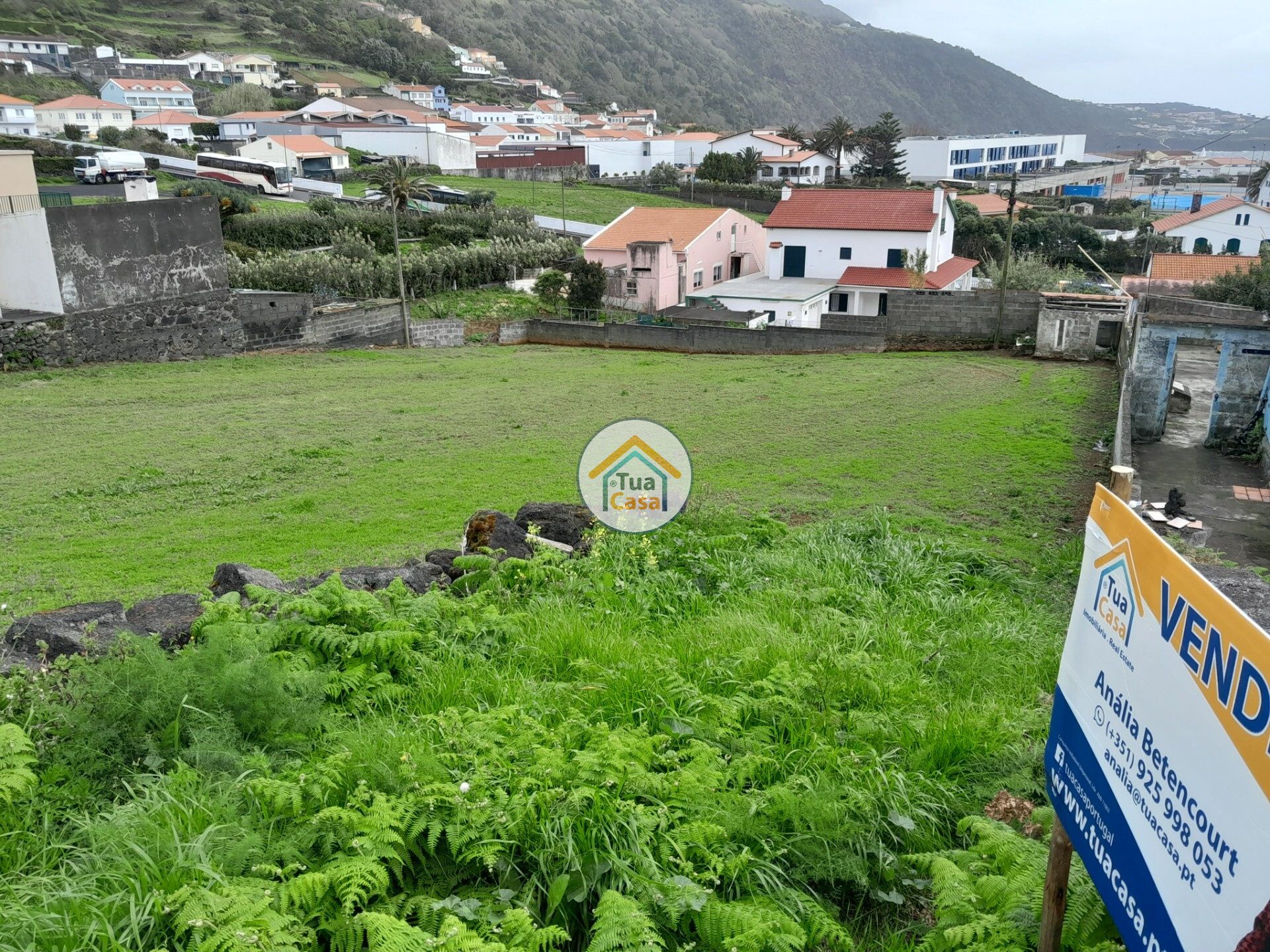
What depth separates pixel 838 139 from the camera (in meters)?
78.3

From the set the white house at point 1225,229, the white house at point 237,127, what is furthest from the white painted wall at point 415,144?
the white house at point 1225,229

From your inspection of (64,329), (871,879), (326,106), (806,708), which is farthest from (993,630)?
(326,106)

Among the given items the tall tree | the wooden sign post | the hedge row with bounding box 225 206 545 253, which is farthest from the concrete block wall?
the tall tree

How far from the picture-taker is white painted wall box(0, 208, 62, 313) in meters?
22.0

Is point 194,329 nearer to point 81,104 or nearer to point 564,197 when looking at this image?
point 564,197

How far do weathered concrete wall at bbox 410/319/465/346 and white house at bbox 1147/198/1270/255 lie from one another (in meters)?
42.4

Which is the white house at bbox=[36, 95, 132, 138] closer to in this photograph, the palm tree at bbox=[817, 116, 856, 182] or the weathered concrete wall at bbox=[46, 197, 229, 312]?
the palm tree at bbox=[817, 116, 856, 182]

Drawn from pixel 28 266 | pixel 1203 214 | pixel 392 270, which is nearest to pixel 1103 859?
pixel 28 266

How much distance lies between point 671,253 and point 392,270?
37.6 ft

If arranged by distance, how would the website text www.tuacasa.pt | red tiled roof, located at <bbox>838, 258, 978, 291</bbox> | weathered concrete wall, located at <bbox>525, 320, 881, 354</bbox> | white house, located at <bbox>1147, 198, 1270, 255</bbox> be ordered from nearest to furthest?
1. the website text www.tuacasa.pt
2. weathered concrete wall, located at <bbox>525, 320, 881, 354</bbox>
3. red tiled roof, located at <bbox>838, 258, 978, 291</bbox>
4. white house, located at <bbox>1147, 198, 1270, 255</bbox>

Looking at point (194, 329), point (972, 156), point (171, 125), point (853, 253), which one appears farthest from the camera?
→ point (972, 156)

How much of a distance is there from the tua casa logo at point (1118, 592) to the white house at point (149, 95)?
4024 inches

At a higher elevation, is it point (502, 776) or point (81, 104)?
point (81, 104)

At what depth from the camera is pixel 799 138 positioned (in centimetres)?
9388
